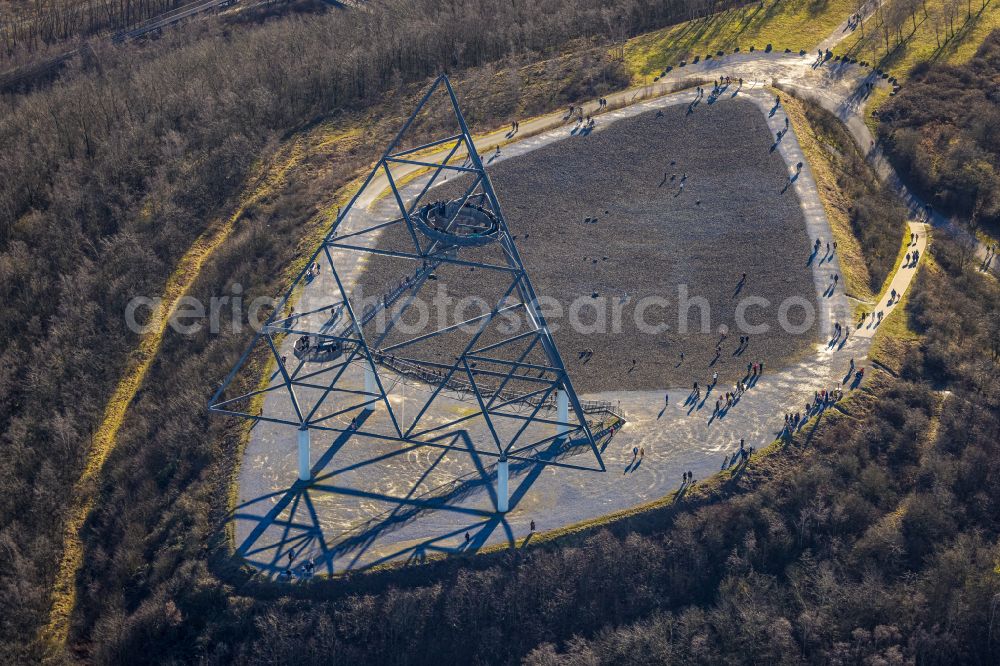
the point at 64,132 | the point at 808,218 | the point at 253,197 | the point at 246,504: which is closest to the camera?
the point at 246,504

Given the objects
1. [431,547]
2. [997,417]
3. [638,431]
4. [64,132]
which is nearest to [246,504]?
[431,547]

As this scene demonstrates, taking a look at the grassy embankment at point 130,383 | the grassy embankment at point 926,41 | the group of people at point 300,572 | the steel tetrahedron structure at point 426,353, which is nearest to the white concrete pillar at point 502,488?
the steel tetrahedron structure at point 426,353

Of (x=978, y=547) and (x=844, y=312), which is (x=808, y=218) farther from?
(x=978, y=547)

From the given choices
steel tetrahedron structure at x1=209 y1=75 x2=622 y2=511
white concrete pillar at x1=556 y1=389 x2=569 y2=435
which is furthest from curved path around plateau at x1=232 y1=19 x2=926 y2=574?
white concrete pillar at x1=556 y1=389 x2=569 y2=435

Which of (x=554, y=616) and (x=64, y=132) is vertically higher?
(x=64, y=132)

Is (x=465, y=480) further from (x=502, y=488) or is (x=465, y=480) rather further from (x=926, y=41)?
(x=926, y=41)

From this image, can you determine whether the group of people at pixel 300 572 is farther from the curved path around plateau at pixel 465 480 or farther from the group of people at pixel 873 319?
the group of people at pixel 873 319
